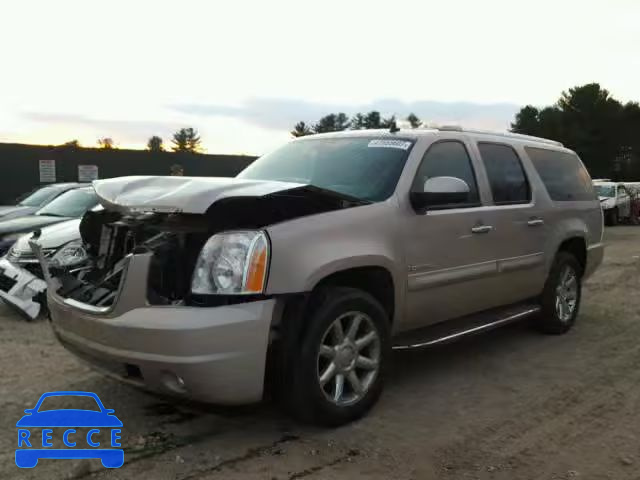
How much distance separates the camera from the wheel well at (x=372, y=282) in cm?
395

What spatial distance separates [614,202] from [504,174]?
20980 mm

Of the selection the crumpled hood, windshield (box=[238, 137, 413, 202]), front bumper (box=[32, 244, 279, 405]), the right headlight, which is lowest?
front bumper (box=[32, 244, 279, 405])

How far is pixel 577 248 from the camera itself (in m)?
6.58

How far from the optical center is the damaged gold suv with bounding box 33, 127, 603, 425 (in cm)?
334

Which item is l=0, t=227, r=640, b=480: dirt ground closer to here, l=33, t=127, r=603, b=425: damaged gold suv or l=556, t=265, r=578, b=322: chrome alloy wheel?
l=33, t=127, r=603, b=425: damaged gold suv

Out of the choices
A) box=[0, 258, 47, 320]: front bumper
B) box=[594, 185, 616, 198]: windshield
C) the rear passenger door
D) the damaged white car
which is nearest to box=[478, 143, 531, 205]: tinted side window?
the rear passenger door

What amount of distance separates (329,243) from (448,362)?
2.15 metres

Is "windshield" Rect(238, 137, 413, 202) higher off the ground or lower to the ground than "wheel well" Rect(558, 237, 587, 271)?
higher

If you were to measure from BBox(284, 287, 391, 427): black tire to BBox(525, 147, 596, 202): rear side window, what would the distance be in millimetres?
2816

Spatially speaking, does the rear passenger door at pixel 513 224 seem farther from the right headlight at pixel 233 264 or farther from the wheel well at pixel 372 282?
the right headlight at pixel 233 264

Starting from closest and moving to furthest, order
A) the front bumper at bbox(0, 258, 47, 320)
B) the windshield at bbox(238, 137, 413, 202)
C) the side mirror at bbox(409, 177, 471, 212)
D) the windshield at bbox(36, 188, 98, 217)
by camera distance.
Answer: the side mirror at bbox(409, 177, 471, 212), the windshield at bbox(238, 137, 413, 202), the front bumper at bbox(0, 258, 47, 320), the windshield at bbox(36, 188, 98, 217)

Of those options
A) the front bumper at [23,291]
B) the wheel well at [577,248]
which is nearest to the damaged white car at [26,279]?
the front bumper at [23,291]

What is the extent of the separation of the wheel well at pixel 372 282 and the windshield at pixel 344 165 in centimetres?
48

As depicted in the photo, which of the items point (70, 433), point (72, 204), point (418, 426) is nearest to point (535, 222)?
point (418, 426)
